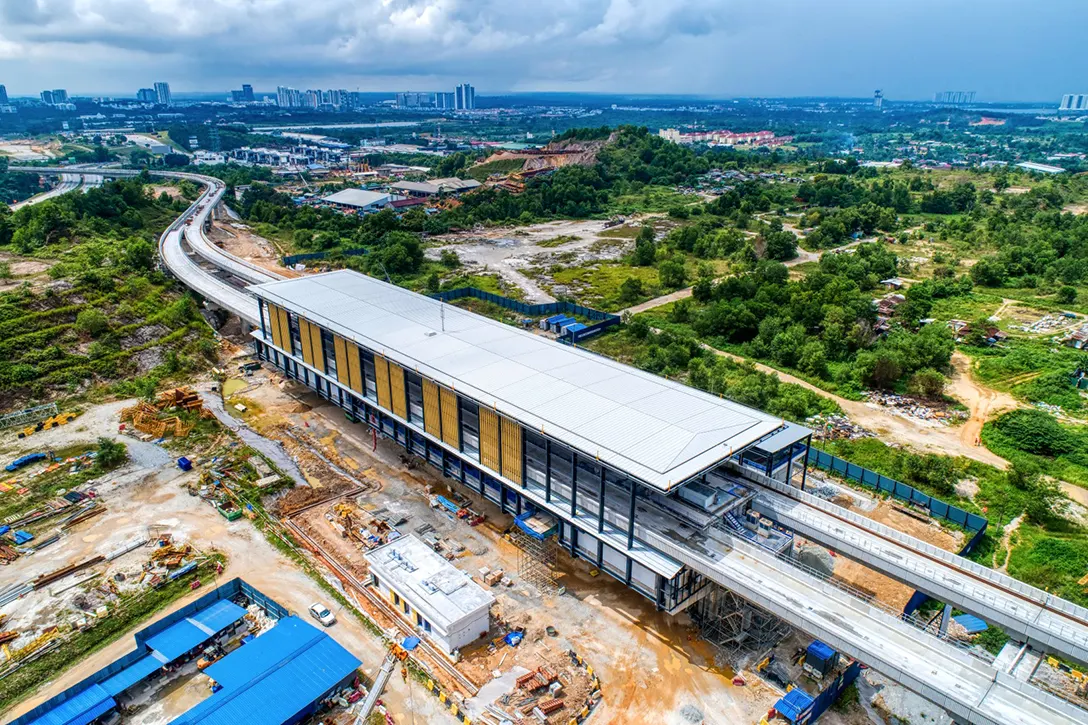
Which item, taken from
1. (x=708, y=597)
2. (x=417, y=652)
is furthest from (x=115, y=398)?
(x=708, y=597)

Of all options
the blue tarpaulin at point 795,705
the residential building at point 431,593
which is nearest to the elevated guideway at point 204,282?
the residential building at point 431,593

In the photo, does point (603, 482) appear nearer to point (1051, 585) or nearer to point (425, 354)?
point (425, 354)

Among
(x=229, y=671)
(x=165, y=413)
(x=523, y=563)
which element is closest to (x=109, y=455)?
(x=165, y=413)

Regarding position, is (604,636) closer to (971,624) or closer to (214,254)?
(971,624)

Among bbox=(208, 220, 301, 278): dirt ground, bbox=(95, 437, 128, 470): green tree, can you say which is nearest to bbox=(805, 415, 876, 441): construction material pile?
bbox=(95, 437, 128, 470): green tree

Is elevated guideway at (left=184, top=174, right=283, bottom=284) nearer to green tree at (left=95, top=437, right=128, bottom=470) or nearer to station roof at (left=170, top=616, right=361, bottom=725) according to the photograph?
green tree at (left=95, top=437, right=128, bottom=470)
